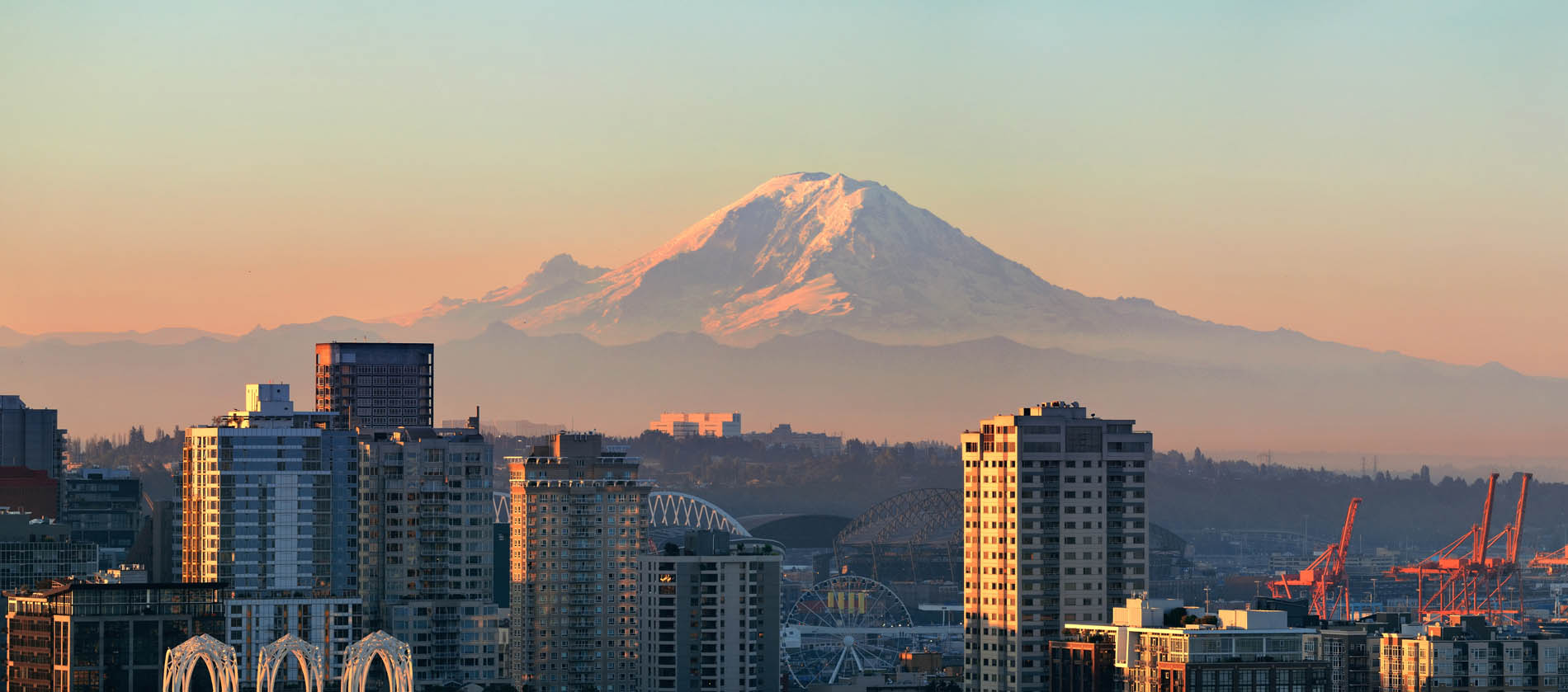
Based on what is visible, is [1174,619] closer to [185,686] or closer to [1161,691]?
[1161,691]

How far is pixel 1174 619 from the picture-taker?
199375 millimetres

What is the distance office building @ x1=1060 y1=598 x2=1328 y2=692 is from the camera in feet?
620

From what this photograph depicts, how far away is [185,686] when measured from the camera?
654 ft

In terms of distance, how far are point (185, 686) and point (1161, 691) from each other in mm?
64477

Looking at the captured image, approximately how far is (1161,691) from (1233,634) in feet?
19.7

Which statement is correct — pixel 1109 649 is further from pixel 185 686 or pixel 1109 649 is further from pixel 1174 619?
pixel 185 686

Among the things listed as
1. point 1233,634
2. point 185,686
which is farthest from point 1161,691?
point 185,686

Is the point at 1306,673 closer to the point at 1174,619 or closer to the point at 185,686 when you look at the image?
the point at 1174,619

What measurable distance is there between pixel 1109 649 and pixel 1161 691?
26.7 ft

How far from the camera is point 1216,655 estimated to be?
190125 mm

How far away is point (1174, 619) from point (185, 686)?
6595 cm

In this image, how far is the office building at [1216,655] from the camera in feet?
620

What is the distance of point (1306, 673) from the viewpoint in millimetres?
193125

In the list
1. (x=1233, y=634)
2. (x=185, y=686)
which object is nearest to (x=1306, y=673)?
(x=1233, y=634)
